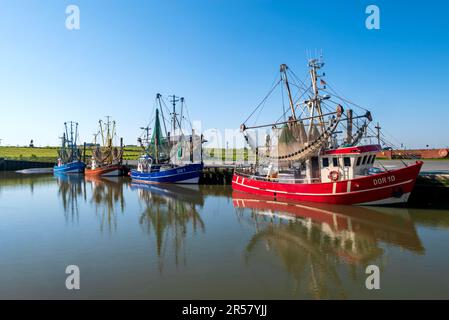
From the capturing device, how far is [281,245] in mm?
13594

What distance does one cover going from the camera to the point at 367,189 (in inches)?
806

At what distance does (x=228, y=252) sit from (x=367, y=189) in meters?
12.7

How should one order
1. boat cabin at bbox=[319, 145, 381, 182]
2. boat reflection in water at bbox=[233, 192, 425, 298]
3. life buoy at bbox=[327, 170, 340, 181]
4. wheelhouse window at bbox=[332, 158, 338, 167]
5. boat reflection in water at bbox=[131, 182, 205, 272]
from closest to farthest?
boat reflection in water at bbox=[233, 192, 425, 298]
boat reflection in water at bbox=[131, 182, 205, 272]
boat cabin at bbox=[319, 145, 381, 182]
life buoy at bbox=[327, 170, 340, 181]
wheelhouse window at bbox=[332, 158, 338, 167]

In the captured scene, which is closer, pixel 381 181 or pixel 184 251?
pixel 184 251

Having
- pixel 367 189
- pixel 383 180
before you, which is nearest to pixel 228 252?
pixel 367 189

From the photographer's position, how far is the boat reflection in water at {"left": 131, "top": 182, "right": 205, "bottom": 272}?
13.2m

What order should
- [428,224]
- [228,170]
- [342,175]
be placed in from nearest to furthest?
1. [428,224]
2. [342,175]
3. [228,170]

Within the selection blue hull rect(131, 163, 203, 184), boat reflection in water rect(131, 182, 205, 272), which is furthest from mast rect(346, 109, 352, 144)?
blue hull rect(131, 163, 203, 184)

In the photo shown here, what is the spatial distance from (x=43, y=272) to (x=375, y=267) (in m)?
11.9

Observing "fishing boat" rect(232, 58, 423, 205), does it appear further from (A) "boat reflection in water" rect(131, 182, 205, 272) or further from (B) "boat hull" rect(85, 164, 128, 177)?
(B) "boat hull" rect(85, 164, 128, 177)

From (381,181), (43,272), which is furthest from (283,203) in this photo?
(43,272)

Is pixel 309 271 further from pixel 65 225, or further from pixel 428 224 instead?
pixel 65 225

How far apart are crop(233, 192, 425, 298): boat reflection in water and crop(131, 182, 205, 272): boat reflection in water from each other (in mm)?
3233

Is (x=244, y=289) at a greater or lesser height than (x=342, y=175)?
lesser
